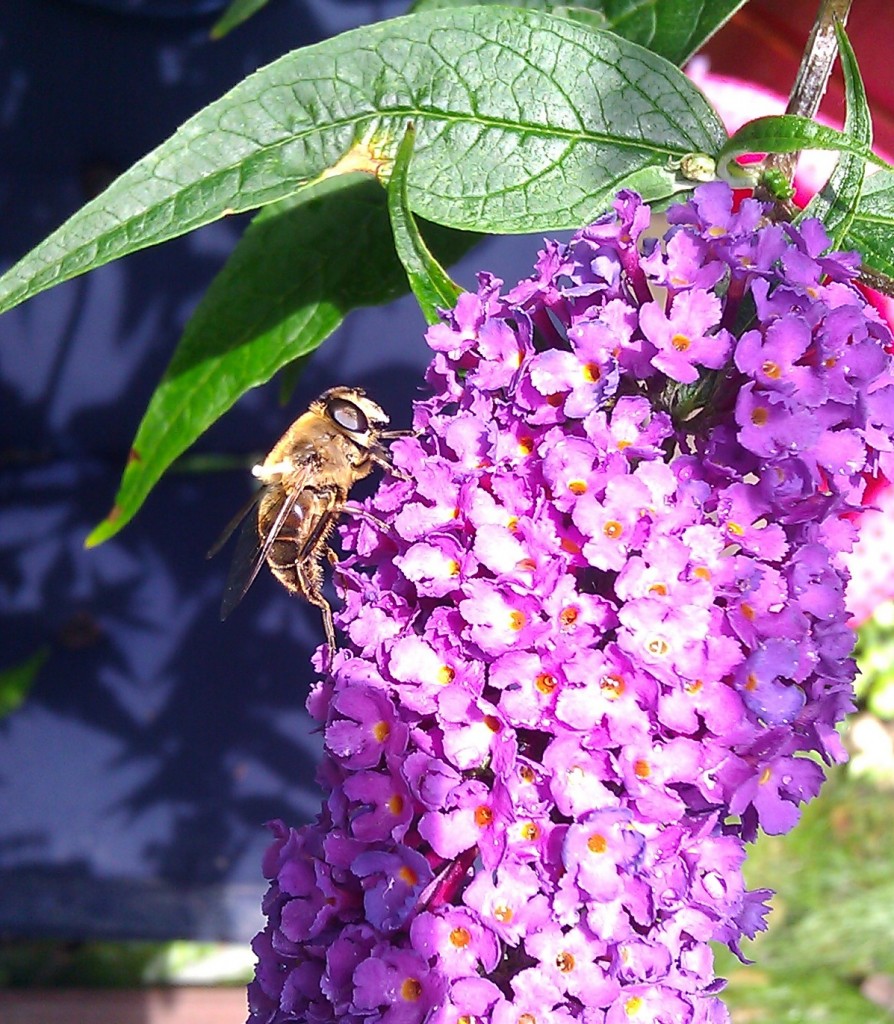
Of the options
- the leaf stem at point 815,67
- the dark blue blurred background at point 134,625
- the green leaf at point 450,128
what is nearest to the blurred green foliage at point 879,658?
the dark blue blurred background at point 134,625

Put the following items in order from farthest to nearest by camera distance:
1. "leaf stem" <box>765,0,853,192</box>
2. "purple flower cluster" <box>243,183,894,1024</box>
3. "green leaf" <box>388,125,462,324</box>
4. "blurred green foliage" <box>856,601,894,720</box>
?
"blurred green foliage" <box>856,601,894,720</box>, "leaf stem" <box>765,0,853,192</box>, "green leaf" <box>388,125,462,324</box>, "purple flower cluster" <box>243,183,894,1024</box>

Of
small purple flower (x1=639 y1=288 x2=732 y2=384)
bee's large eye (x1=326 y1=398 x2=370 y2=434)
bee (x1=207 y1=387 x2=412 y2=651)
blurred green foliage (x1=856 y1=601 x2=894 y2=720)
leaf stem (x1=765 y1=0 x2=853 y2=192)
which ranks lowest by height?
blurred green foliage (x1=856 y1=601 x2=894 y2=720)

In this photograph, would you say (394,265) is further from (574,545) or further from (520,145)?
(574,545)

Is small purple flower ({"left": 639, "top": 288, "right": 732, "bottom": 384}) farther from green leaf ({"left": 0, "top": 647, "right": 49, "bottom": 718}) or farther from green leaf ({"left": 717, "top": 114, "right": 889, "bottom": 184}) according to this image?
green leaf ({"left": 0, "top": 647, "right": 49, "bottom": 718})

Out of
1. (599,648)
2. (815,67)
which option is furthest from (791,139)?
(599,648)

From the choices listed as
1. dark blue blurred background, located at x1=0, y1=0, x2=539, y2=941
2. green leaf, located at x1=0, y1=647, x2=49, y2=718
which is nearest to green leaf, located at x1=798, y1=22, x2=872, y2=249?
dark blue blurred background, located at x1=0, y1=0, x2=539, y2=941

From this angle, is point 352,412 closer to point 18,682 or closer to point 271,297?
point 271,297

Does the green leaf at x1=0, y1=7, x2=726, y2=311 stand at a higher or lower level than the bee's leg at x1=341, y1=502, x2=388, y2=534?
higher

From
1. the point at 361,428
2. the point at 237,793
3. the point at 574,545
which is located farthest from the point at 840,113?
the point at 237,793

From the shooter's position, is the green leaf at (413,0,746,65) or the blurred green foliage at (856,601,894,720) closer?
the green leaf at (413,0,746,65)
